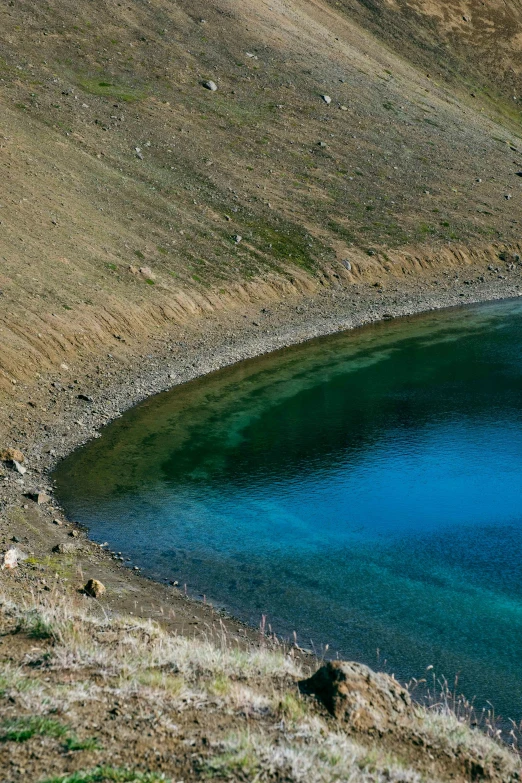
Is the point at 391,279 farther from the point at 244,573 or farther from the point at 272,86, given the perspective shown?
the point at 244,573

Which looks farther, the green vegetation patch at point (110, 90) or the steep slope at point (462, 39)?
the steep slope at point (462, 39)

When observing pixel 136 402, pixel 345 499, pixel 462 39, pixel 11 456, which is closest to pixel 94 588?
pixel 11 456

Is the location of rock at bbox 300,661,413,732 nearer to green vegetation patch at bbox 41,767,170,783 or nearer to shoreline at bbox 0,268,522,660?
green vegetation patch at bbox 41,767,170,783

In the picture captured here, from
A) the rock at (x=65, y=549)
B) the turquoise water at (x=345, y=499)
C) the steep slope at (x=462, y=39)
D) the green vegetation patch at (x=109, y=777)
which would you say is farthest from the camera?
the steep slope at (x=462, y=39)

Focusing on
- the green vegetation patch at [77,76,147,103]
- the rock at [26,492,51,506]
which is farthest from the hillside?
the green vegetation patch at [77,76,147,103]

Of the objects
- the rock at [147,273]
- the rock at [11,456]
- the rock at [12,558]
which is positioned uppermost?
the rock at [12,558]

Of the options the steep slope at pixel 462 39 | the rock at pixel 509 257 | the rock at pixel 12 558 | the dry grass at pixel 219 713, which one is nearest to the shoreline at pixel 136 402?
the rock at pixel 12 558

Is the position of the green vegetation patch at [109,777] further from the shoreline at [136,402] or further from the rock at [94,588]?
the rock at [94,588]

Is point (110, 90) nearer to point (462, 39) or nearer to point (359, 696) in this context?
point (462, 39)

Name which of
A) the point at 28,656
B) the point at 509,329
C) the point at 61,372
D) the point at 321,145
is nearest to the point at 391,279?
the point at 509,329
